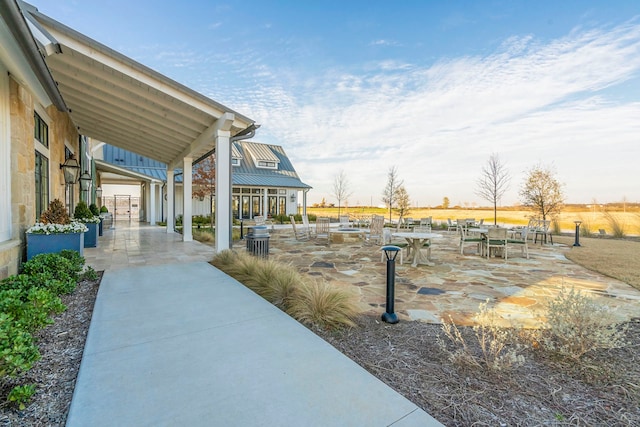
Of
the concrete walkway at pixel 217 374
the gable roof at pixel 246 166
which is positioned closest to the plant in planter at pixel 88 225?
the concrete walkway at pixel 217 374

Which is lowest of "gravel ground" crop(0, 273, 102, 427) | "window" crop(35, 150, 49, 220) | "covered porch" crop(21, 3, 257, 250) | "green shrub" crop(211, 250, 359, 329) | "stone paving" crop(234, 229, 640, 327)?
"stone paving" crop(234, 229, 640, 327)

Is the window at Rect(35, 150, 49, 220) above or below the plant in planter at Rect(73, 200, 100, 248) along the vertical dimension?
above

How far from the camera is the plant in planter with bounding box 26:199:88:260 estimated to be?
16.5ft

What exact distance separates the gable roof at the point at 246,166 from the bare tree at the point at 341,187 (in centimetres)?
299

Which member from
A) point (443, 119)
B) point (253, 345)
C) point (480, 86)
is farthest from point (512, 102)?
point (253, 345)

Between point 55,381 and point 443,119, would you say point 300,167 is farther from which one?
point 55,381

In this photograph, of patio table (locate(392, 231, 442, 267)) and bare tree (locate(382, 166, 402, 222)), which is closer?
patio table (locate(392, 231, 442, 267))

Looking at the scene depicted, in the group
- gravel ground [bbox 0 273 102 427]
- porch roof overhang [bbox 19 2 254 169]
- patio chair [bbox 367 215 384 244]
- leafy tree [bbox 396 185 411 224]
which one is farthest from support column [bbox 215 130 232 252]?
leafy tree [bbox 396 185 411 224]

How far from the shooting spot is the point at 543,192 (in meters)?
17.5

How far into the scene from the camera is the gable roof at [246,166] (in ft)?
71.1

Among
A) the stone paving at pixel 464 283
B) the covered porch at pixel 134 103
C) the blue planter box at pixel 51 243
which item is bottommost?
the stone paving at pixel 464 283

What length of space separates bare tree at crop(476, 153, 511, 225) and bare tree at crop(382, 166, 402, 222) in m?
5.66

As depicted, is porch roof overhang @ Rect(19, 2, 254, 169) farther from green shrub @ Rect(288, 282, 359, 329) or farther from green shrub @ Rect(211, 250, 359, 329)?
green shrub @ Rect(288, 282, 359, 329)

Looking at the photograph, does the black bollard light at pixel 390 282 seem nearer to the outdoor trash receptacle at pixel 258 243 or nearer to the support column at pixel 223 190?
the outdoor trash receptacle at pixel 258 243
